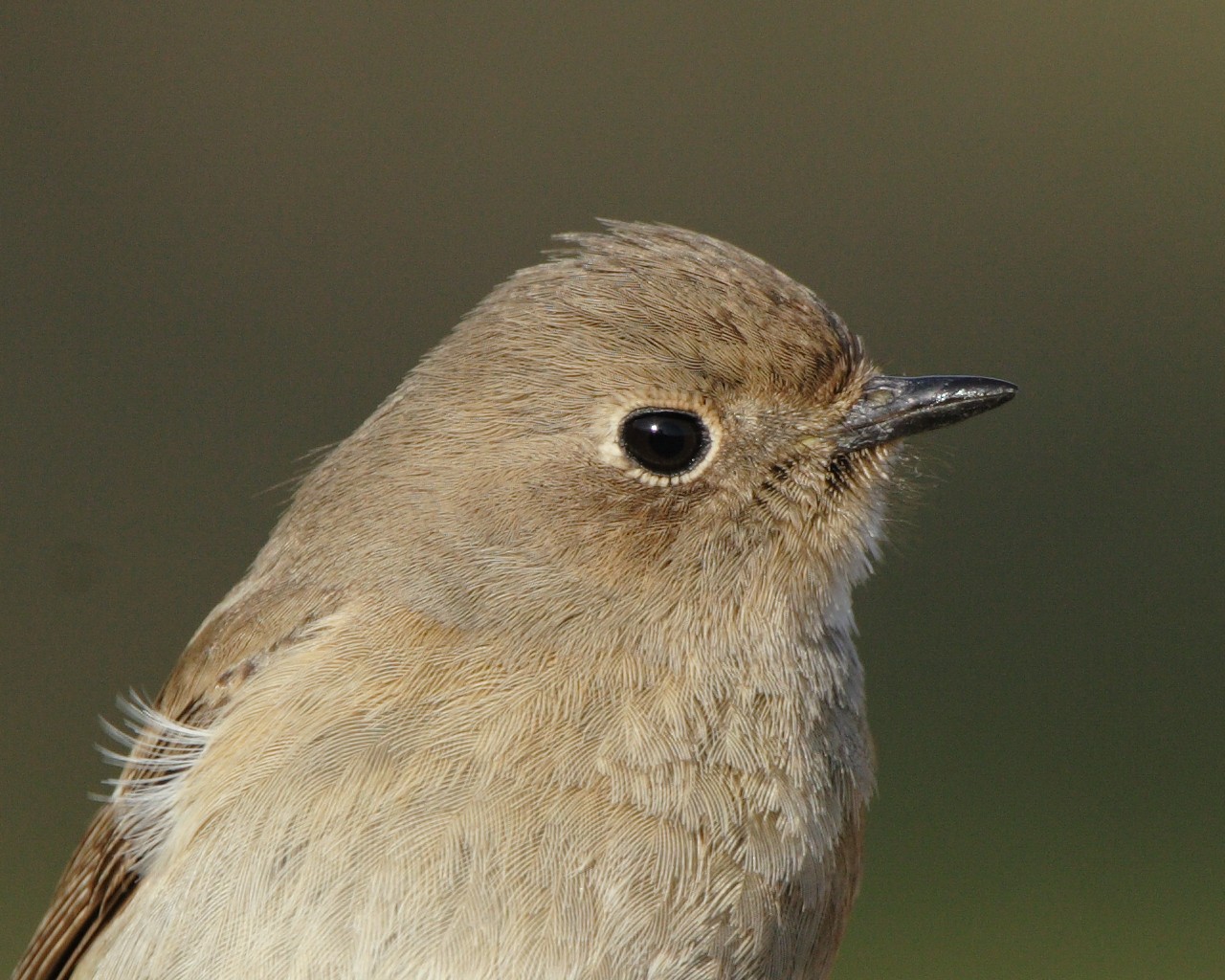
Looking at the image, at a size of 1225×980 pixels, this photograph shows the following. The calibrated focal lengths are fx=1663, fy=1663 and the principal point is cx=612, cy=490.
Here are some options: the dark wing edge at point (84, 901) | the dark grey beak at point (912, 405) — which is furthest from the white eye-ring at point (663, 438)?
the dark wing edge at point (84, 901)

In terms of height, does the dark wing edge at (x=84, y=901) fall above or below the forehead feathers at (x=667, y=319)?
below

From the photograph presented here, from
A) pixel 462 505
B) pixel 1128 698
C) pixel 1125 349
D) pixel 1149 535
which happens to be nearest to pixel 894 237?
pixel 1125 349

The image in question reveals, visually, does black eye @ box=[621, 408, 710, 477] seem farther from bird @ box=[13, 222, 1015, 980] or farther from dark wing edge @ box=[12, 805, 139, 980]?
dark wing edge @ box=[12, 805, 139, 980]

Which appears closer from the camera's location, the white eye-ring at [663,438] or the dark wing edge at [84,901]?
the white eye-ring at [663,438]

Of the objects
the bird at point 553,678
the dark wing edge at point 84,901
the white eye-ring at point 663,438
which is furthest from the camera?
the dark wing edge at point 84,901

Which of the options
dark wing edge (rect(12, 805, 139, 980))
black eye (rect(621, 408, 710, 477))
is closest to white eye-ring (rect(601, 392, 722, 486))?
black eye (rect(621, 408, 710, 477))

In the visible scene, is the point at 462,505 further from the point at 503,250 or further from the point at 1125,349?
the point at 1125,349

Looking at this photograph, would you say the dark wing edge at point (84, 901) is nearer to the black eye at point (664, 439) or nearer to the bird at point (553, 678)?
the bird at point (553, 678)
